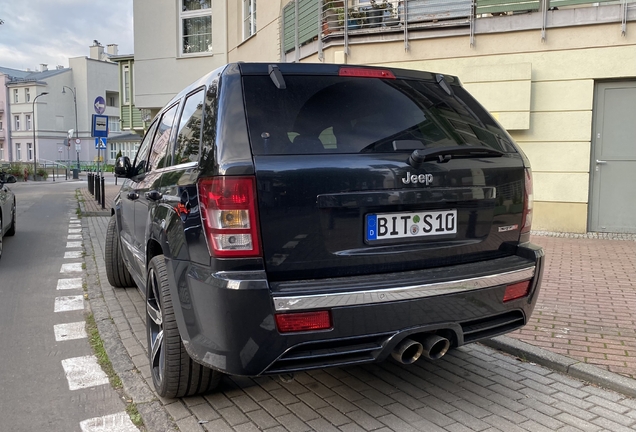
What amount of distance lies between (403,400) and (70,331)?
3047 millimetres

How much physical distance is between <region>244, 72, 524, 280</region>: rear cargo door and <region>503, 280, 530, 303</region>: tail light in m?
0.20

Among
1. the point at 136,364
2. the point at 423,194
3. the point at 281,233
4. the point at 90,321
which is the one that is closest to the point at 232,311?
the point at 281,233

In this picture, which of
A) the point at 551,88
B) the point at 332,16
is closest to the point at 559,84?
the point at 551,88

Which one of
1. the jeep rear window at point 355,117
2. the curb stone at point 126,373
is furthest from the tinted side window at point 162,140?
the curb stone at point 126,373

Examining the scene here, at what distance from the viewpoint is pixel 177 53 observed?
19.5 meters

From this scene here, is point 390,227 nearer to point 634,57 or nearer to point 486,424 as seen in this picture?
point 486,424

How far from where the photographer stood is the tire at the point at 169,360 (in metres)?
3.16

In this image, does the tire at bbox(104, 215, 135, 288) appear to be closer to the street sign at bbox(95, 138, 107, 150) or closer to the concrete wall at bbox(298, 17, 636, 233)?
the concrete wall at bbox(298, 17, 636, 233)

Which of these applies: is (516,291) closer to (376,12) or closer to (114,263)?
(114,263)

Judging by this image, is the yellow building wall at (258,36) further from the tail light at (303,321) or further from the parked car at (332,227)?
the tail light at (303,321)

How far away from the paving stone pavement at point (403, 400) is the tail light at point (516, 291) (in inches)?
26.7

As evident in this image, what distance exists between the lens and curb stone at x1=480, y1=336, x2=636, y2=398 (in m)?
3.59

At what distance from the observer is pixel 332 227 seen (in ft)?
9.01

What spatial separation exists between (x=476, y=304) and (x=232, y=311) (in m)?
1.28
